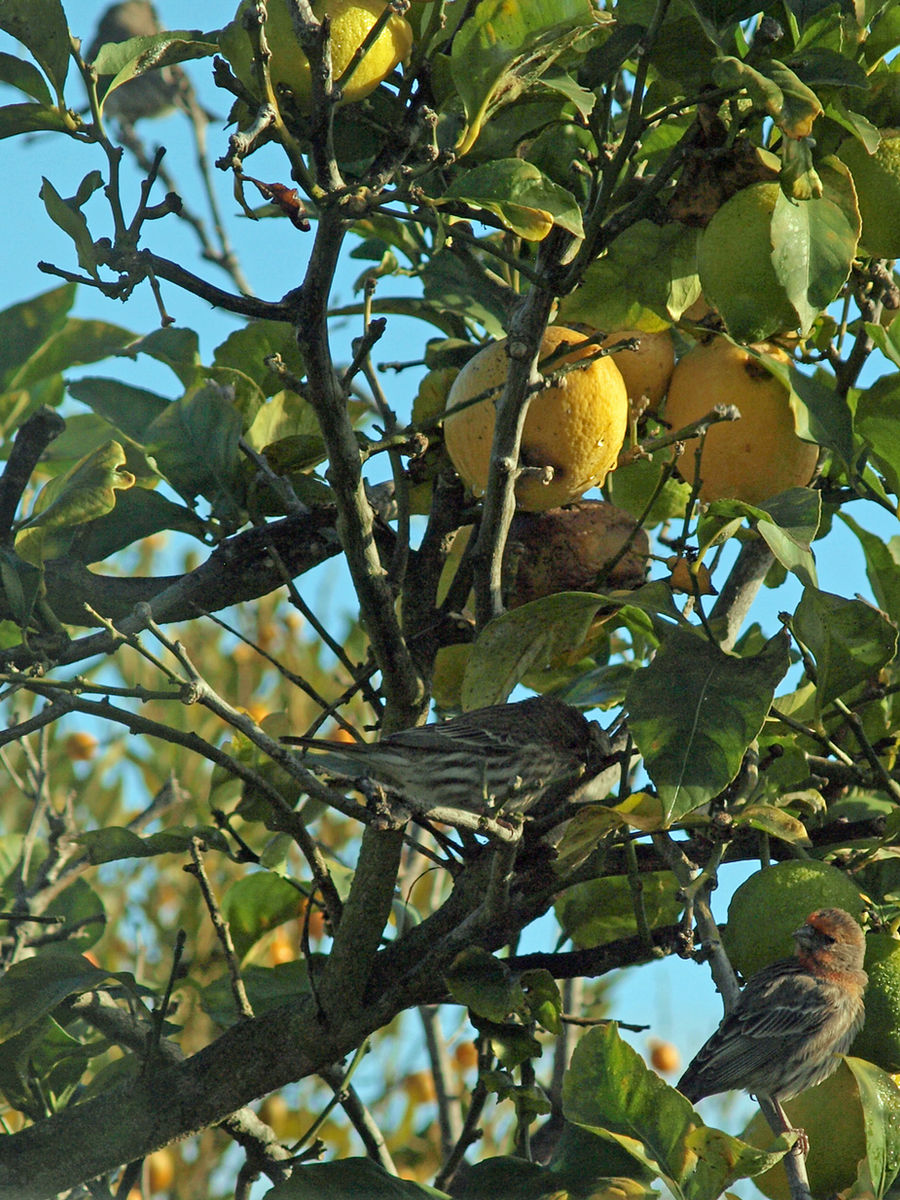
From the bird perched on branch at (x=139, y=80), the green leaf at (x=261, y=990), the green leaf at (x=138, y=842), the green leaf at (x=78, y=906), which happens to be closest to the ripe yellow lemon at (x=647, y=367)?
the green leaf at (x=138, y=842)

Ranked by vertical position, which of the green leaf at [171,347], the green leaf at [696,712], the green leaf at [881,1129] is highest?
the green leaf at [171,347]

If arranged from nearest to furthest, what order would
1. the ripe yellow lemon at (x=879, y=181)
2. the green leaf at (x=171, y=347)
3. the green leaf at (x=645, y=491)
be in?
1. the ripe yellow lemon at (x=879, y=181)
2. the green leaf at (x=645, y=491)
3. the green leaf at (x=171, y=347)

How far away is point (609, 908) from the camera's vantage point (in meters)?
2.08

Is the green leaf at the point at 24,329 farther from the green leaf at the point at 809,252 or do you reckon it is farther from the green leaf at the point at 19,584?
the green leaf at the point at 809,252

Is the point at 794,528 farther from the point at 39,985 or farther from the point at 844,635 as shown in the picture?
the point at 39,985

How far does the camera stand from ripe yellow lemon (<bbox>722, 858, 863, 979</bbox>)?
1.63 m

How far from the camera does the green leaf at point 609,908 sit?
204 centimetres

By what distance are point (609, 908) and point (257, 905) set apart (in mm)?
604

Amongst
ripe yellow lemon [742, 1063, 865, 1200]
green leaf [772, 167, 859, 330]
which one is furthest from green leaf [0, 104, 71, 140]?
ripe yellow lemon [742, 1063, 865, 1200]

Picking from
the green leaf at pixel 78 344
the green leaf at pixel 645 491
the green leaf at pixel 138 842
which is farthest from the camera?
the green leaf at pixel 78 344

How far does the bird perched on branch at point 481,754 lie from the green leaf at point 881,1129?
55 centimetres

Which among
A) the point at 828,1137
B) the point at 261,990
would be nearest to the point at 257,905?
the point at 261,990

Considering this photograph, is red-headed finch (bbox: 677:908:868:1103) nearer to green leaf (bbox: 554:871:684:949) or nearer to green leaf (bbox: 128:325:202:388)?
green leaf (bbox: 554:871:684:949)

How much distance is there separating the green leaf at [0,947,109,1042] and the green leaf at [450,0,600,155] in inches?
48.5
